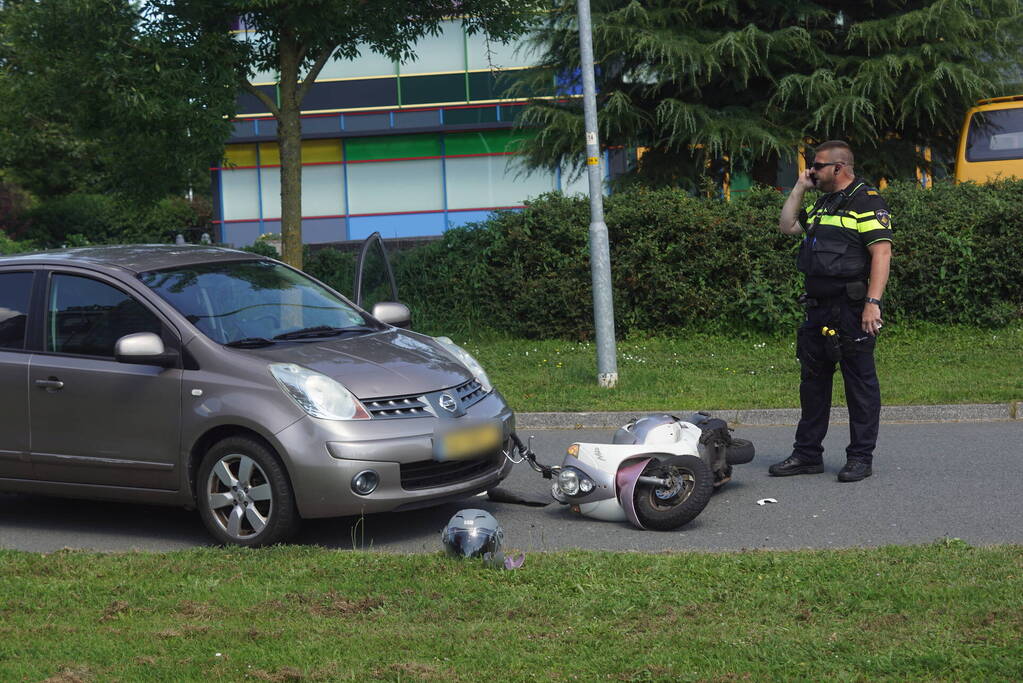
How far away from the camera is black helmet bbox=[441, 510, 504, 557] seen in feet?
17.7

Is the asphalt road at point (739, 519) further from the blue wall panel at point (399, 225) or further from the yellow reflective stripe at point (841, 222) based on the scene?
the blue wall panel at point (399, 225)

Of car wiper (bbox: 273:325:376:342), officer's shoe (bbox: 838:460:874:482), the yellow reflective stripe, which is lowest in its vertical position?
officer's shoe (bbox: 838:460:874:482)

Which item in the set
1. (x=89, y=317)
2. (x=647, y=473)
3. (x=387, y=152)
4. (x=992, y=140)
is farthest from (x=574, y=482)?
(x=387, y=152)

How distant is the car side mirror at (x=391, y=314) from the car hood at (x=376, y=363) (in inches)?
17.7

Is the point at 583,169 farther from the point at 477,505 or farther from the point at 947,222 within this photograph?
the point at 477,505

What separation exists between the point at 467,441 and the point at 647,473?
3.10 feet

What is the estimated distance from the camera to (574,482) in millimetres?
6566

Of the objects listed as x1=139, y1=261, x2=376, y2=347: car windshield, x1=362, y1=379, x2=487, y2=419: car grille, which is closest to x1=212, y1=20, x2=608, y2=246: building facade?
x1=139, y1=261, x2=376, y2=347: car windshield

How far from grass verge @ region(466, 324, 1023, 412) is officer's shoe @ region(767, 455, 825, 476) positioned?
238 centimetres

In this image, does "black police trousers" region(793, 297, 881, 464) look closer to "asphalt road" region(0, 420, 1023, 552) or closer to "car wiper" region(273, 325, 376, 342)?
"asphalt road" region(0, 420, 1023, 552)

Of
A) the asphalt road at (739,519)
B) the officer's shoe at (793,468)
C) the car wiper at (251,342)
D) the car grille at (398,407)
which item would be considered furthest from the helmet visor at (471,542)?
the officer's shoe at (793,468)

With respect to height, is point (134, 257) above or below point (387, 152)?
below

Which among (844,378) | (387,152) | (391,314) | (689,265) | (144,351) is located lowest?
(844,378)

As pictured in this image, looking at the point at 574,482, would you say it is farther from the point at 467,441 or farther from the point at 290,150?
the point at 290,150
